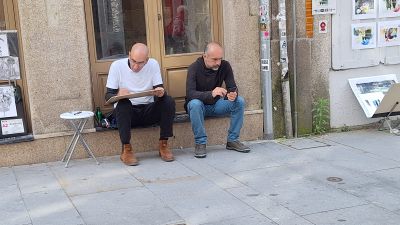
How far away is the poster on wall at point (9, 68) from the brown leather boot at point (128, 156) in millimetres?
1516

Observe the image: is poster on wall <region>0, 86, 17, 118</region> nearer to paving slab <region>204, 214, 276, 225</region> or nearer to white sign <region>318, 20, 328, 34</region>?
paving slab <region>204, 214, 276, 225</region>

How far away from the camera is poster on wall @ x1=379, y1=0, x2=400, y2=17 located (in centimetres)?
732

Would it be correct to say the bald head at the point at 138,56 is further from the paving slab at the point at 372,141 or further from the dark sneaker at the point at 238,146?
the paving slab at the point at 372,141

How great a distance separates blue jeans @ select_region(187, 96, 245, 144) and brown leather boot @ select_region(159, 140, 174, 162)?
36 cm

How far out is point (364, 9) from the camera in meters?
7.23

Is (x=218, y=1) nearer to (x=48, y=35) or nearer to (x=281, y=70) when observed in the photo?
(x=281, y=70)

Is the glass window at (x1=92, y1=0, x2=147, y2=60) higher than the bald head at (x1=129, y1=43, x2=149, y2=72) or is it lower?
higher

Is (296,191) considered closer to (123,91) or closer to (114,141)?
(123,91)

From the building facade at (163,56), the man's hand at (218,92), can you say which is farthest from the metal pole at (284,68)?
the man's hand at (218,92)

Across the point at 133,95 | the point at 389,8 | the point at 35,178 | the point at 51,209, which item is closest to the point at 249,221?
the point at 51,209

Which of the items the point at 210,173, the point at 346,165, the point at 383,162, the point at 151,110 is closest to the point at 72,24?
the point at 151,110

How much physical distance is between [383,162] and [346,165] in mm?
445

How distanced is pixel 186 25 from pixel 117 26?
0.92 metres

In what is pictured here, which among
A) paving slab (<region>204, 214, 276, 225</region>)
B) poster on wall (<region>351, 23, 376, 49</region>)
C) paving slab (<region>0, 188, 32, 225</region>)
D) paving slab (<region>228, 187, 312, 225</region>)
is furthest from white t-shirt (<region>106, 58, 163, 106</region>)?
poster on wall (<region>351, 23, 376, 49</region>)
